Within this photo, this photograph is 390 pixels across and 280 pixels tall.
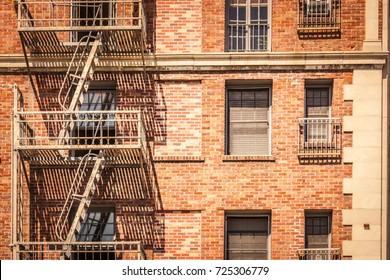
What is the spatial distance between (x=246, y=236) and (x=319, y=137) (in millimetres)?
2760

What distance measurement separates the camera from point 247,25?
722 inches

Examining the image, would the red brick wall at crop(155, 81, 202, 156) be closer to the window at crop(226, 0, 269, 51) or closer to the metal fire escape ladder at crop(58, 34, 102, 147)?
the window at crop(226, 0, 269, 51)

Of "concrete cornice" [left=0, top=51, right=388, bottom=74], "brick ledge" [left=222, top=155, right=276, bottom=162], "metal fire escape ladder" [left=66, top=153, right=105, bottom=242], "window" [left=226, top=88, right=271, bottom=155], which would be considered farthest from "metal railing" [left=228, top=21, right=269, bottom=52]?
"metal fire escape ladder" [left=66, top=153, right=105, bottom=242]

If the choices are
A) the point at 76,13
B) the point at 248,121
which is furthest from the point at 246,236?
the point at 76,13

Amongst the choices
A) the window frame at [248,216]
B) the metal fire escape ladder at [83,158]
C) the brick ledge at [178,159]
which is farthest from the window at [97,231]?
the window frame at [248,216]

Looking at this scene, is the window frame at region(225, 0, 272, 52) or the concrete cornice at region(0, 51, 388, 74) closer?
the concrete cornice at region(0, 51, 388, 74)

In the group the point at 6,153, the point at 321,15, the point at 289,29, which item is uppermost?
the point at 321,15

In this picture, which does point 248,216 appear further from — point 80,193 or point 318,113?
point 80,193

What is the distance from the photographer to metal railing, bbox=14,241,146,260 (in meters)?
17.1

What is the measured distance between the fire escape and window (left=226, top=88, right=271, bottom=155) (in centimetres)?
203

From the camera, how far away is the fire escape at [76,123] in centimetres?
1709

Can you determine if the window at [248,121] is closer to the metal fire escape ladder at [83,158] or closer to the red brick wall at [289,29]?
the red brick wall at [289,29]

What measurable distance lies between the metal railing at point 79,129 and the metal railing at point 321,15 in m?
4.32

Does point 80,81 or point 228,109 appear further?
point 228,109
